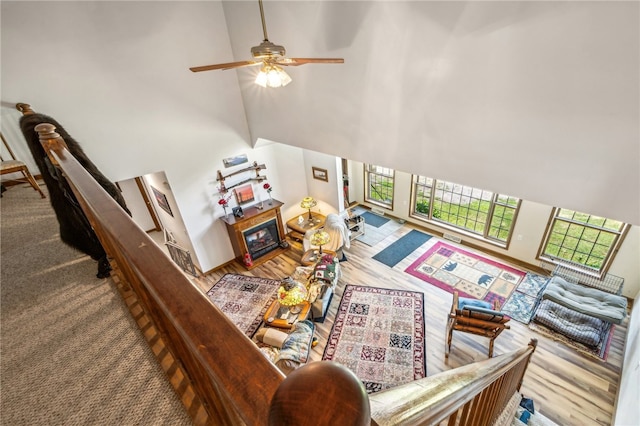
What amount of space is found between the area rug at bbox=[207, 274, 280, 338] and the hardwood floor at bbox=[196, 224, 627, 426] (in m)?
0.44

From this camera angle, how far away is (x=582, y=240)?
579cm

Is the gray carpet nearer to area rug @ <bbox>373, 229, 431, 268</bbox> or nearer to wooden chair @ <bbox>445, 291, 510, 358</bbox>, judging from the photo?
wooden chair @ <bbox>445, 291, 510, 358</bbox>

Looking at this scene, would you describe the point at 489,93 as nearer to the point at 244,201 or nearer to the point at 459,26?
the point at 459,26

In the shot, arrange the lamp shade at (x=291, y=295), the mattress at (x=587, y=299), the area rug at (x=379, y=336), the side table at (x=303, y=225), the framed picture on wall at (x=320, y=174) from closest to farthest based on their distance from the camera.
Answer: the area rug at (x=379, y=336)
the lamp shade at (x=291, y=295)
the mattress at (x=587, y=299)
the framed picture on wall at (x=320, y=174)
the side table at (x=303, y=225)

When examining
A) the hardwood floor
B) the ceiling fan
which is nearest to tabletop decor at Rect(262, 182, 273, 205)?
the hardwood floor

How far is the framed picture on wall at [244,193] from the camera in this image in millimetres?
6602

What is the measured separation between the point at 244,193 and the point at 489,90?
5.26 m

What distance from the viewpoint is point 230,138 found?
605 centimetres

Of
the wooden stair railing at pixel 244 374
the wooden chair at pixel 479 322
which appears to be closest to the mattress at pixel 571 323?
the wooden chair at pixel 479 322

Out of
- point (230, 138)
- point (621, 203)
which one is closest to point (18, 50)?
point (230, 138)

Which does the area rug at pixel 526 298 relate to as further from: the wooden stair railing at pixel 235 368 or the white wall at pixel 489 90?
the wooden stair railing at pixel 235 368

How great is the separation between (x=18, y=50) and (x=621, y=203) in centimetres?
Result: 688

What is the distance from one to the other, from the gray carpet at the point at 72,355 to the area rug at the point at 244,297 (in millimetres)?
3435

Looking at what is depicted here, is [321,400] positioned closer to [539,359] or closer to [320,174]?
[539,359]
